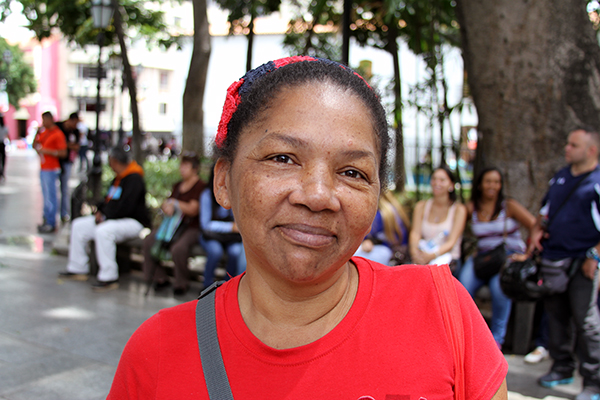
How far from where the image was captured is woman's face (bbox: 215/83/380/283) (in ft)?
3.76

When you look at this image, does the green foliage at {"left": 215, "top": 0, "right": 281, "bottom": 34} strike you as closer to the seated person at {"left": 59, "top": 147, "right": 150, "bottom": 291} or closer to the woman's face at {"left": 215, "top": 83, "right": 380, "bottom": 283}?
the seated person at {"left": 59, "top": 147, "right": 150, "bottom": 291}

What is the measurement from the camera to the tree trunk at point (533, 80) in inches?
209

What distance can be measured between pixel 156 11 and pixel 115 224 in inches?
392

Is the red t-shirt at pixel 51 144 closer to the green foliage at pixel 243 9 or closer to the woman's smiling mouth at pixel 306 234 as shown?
the green foliage at pixel 243 9

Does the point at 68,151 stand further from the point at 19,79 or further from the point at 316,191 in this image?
the point at 19,79

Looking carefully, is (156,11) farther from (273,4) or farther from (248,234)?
(248,234)

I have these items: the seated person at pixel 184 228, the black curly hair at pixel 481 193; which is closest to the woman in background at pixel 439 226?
the black curly hair at pixel 481 193

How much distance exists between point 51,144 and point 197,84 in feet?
9.48

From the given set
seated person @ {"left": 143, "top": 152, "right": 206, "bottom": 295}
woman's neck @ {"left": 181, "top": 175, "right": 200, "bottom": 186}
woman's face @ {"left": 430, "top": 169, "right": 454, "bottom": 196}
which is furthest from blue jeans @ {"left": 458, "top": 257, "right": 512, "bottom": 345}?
woman's neck @ {"left": 181, "top": 175, "right": 200, "bottom": 186}

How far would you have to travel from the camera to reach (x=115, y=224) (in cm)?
679

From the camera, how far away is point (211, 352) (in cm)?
123

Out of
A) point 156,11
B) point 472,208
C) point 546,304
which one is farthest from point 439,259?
point 156,11

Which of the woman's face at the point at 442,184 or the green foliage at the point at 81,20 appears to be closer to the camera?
the woman's face at the point at 442,184

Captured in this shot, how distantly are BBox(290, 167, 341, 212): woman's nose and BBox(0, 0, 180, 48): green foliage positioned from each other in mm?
11952
